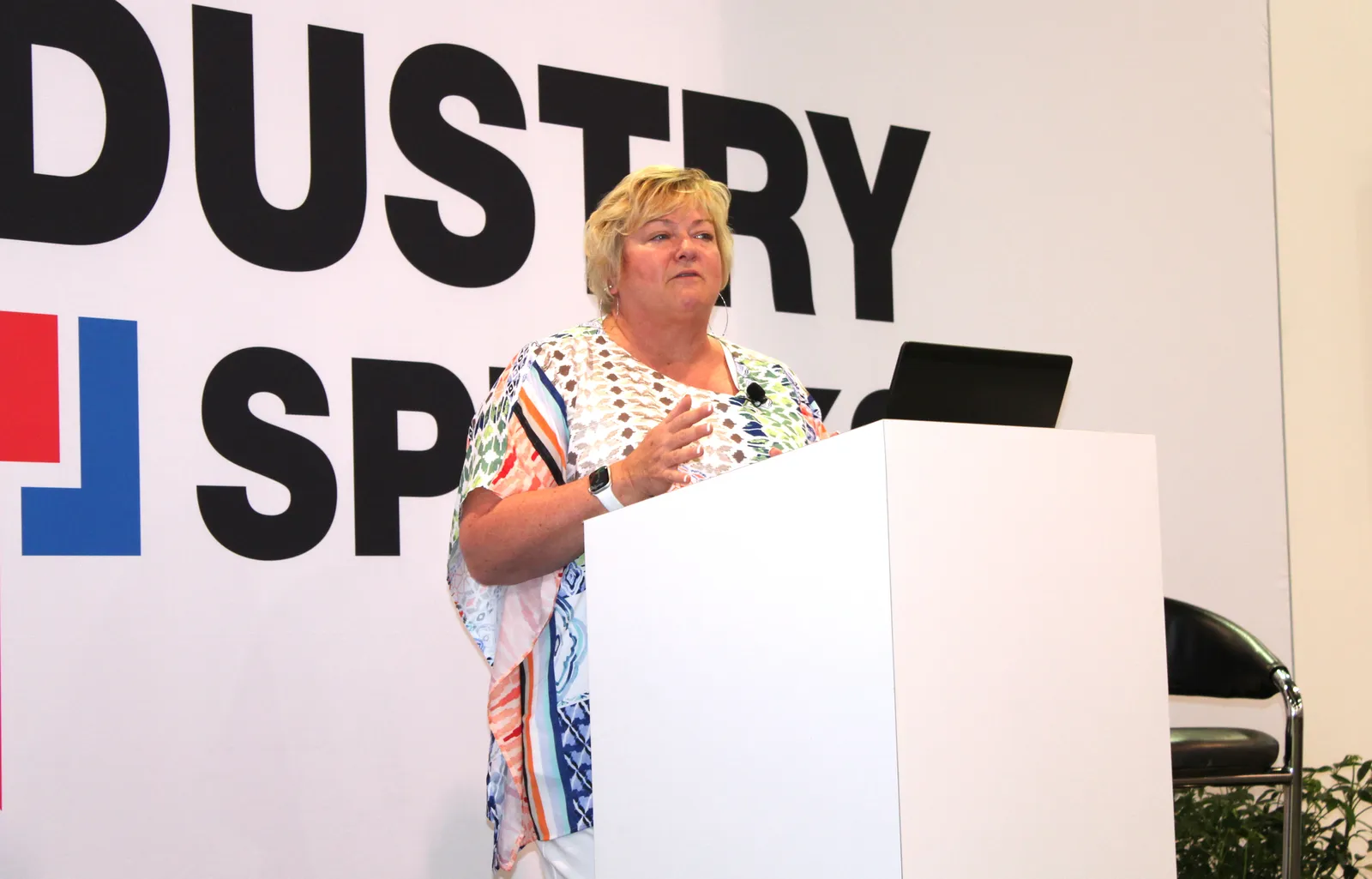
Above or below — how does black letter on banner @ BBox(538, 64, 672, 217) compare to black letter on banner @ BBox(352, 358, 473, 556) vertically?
above

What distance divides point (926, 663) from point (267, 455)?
195 cm

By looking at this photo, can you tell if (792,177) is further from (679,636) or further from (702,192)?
(679,636)

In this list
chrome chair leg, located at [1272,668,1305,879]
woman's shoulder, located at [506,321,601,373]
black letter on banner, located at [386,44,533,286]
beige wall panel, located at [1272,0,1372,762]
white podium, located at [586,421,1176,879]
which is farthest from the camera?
beige wall panel, located at [1272,0,1372,762]

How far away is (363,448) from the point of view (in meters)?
2.94

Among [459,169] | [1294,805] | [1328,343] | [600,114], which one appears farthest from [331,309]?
[1328,343]

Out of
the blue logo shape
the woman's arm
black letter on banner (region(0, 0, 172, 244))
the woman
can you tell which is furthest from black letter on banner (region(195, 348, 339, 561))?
the woman's arm

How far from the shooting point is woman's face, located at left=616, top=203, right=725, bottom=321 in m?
2.28

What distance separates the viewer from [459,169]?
3127mm

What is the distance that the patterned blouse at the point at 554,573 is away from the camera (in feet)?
6.50

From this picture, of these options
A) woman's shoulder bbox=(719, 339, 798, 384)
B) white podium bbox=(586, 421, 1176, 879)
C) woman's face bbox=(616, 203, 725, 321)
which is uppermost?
woman's face bbox=(616, 203, 725, 321)

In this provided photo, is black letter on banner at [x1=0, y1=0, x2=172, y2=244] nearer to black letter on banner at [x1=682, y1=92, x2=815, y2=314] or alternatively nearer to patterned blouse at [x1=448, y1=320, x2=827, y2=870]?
patterned blouse at [x1=448, y1=320, x2=827, y2=870]

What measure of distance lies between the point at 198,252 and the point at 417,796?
4.12 feet

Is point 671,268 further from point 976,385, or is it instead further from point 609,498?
point 976,385

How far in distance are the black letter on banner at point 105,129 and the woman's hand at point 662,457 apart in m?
1.48
